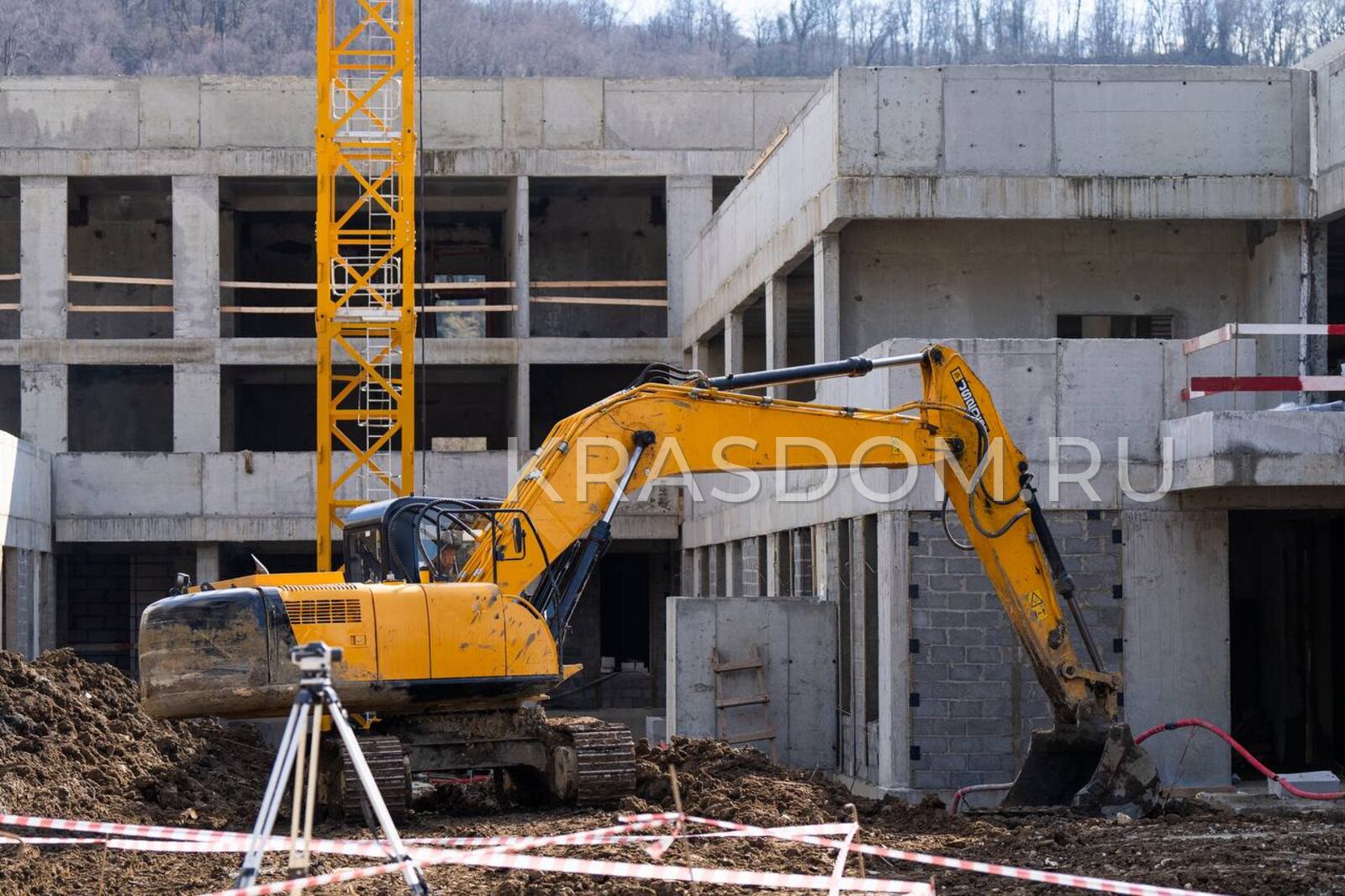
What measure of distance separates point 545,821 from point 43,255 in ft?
82.1

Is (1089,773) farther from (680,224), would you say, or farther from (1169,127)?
(680,224)

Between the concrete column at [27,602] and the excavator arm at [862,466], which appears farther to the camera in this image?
the concrete column at [27,602]

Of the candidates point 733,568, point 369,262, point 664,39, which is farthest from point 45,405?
point 664,39

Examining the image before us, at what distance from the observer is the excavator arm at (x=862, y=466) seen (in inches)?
582

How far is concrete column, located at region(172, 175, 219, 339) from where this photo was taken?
1433 inches

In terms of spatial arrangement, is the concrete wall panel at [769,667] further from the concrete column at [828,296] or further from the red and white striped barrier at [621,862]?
the red and white striped barrier at [621,862]

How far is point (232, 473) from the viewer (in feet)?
114

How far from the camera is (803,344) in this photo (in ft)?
115

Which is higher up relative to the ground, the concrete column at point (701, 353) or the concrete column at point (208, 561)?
the concrete column at point (701, 353)

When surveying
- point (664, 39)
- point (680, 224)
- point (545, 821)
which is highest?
point (664, 39)

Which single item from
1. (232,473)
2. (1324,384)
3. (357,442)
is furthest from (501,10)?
(1324,384)

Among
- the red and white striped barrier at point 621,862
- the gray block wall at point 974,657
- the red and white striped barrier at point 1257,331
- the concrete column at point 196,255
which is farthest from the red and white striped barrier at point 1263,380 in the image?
the concrete column at point 196,255

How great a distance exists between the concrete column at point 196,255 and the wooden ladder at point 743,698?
60.2 feet

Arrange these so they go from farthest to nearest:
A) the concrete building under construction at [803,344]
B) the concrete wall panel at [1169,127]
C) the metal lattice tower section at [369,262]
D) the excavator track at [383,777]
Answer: the metal lattice tower section at [369,262], the concrete wall panel at [1169,127], the concrete building under construction at [803,344], the excavator track at [383,777]
